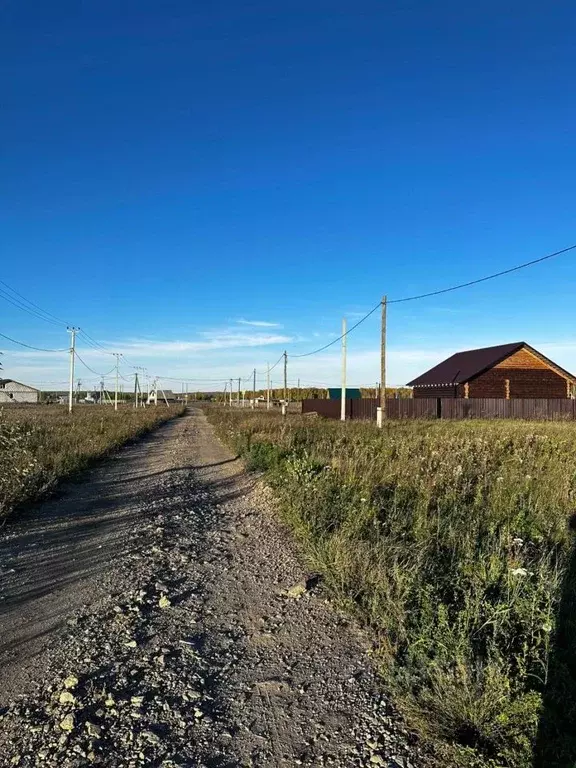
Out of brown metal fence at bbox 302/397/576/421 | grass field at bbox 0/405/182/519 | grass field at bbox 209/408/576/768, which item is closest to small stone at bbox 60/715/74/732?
grass field at bbox 209/408/576/768

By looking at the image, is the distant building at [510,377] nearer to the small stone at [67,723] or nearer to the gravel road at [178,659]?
the gravel road at [178,659]

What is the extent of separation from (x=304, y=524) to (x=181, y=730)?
351 centimetres

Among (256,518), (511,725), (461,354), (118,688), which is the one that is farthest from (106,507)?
(461,354)

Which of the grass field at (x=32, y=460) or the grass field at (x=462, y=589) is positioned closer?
the grass field at (x=462, y=589)

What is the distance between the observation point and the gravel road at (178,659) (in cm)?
254

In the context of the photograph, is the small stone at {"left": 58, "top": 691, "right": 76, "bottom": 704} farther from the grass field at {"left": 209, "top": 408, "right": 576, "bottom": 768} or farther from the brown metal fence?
the brown metal fence

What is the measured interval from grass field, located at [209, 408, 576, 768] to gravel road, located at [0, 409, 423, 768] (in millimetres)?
247

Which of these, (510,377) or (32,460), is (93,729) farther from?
(510,377)

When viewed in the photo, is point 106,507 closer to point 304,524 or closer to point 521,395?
point 304,524

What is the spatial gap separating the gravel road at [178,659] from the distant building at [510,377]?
37.6 m

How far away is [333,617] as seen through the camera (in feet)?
13.5

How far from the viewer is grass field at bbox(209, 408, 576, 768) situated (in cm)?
256

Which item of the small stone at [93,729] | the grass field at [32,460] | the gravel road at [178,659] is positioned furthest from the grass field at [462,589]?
the grass field at [32,460]

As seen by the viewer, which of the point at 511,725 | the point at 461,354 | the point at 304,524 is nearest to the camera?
the point at 511,725
